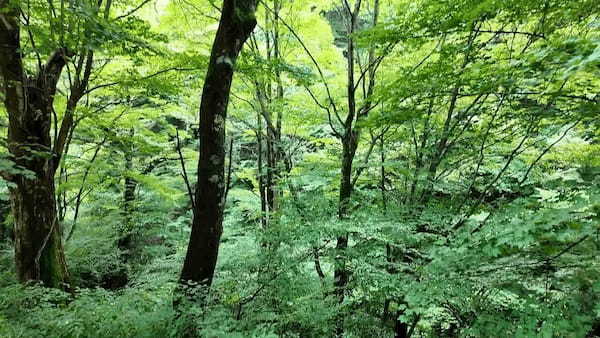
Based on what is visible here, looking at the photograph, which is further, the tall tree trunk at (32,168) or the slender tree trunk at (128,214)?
the slender tree trunk at (128,214)

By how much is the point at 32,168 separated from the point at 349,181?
153 inches

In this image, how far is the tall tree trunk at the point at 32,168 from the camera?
160 inches

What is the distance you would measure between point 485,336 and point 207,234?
2201mm

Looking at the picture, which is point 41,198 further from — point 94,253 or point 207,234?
point 94,253

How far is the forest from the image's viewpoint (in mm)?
2326

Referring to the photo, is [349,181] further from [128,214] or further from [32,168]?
[128,214]

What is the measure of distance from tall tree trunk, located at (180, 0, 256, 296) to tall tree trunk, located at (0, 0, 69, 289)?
218 centimetres

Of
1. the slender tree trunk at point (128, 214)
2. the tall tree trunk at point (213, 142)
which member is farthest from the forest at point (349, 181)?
the slender tree trunk at point (128, 214)

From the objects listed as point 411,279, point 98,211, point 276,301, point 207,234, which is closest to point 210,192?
point 207,234

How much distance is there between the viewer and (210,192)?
3.09 m

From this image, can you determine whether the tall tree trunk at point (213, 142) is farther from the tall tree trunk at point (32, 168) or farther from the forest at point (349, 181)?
the tall tree trunk at point (32, 168)

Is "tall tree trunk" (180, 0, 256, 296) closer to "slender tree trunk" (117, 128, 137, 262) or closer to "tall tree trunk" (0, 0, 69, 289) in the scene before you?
"tall tree trunk" (0, 0, 69, 289)

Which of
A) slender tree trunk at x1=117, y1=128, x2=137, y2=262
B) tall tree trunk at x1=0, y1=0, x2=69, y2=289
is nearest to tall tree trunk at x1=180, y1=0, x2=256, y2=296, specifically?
tall tree trunk at x1=0, y1=0, x2=69, y2=289

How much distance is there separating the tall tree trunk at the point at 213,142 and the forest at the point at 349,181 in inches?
0.6
